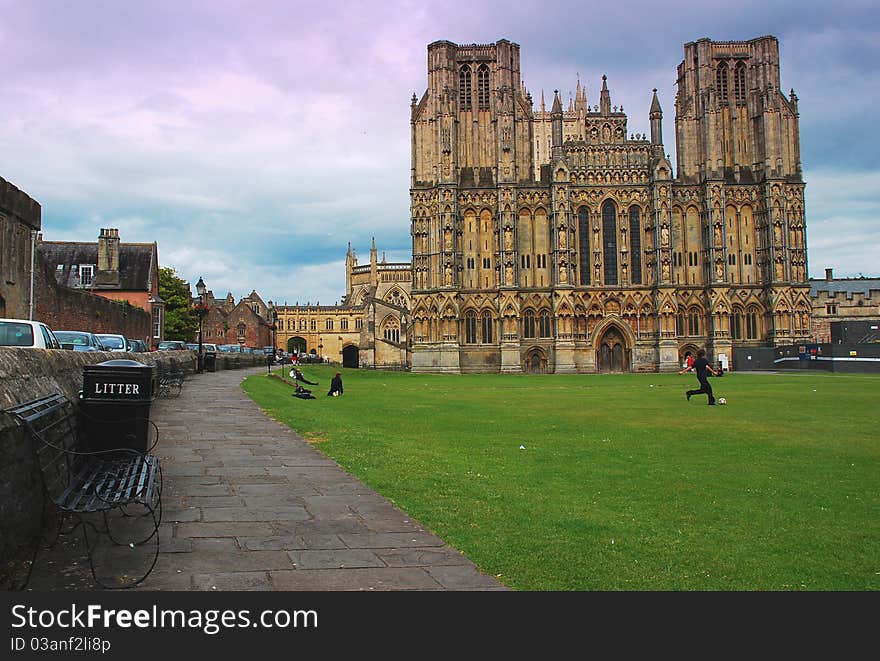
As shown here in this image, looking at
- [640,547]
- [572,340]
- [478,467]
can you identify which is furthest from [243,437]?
[572,340]

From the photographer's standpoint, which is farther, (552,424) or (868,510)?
(552,424)

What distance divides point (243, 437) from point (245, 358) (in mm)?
52265

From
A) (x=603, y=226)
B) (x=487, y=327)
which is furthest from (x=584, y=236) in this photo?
(x=487, y=327)

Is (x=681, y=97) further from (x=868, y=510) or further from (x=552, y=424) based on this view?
(x=868, y=510)

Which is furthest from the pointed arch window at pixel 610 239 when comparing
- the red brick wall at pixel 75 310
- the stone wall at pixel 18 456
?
the stone wall at pixel 18 456

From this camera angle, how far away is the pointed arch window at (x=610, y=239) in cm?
7244

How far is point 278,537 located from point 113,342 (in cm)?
2283

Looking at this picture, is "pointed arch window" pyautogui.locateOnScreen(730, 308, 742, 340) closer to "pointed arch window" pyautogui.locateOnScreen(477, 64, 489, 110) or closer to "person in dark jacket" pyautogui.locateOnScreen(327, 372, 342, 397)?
"pointed arch window" pyautogui.locateOnScreen(477, 64, 489, 110)

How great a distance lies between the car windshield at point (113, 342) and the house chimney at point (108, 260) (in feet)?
92.9

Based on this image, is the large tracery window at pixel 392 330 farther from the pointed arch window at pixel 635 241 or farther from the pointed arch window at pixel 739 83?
the pointed arch window at pixel 739 83

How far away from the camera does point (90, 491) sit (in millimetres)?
6805

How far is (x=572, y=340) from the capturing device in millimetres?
70562

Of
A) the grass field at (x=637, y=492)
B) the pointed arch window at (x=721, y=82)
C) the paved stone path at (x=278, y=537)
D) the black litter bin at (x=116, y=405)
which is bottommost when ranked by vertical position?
the grass field at (x=637, y=492)

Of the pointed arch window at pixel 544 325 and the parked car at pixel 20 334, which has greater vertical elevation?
the pointed arch window at pixel 544 325
